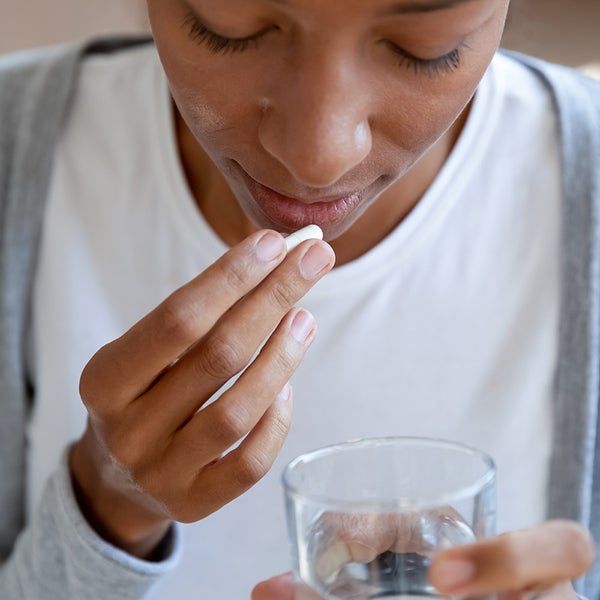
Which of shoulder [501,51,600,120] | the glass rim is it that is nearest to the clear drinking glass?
the glass rim

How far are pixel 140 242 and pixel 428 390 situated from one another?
0.98ft

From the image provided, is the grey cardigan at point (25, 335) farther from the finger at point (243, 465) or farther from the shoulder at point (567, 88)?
the finger at point (243, 465)

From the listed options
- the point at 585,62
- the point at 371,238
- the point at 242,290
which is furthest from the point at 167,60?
the point at 585,62

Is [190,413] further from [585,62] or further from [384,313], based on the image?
[585,62]

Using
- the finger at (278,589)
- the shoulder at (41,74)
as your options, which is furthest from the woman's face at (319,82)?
the shoulder at (41,74)

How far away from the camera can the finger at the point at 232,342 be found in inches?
20.8

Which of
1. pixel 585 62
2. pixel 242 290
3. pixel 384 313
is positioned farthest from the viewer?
pixel 585 62

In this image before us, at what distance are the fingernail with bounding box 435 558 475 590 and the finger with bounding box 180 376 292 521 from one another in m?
0.18

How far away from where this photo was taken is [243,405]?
1.76ft

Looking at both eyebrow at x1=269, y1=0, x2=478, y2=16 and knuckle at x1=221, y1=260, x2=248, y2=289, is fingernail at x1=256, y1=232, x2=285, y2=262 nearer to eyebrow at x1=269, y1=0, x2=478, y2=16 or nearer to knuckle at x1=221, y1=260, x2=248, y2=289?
knuckle at x1=221, y1=260, x2=248, y2=289

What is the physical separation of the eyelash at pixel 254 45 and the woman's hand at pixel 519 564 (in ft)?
0.87

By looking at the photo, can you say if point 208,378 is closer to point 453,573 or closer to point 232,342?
point 232,342

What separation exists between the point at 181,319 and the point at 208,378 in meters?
0.04

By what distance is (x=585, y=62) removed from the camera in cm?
114
